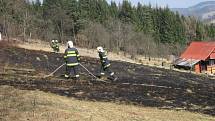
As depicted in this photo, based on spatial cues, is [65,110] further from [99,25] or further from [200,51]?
[99,25]

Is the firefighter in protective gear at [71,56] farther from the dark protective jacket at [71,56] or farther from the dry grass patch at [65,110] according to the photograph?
the dry grass patch at [65,110]

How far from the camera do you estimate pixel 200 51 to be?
66.2 meters

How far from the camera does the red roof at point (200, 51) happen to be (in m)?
64.4

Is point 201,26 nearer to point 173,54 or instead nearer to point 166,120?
point 173,54

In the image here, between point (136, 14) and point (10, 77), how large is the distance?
353 ft

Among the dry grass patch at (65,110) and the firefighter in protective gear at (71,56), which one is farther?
the firefighter in protective gear at (71,56)

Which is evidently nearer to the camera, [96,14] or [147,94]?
[147,94]

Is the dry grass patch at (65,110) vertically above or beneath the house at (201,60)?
above

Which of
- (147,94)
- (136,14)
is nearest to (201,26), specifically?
(136,14)

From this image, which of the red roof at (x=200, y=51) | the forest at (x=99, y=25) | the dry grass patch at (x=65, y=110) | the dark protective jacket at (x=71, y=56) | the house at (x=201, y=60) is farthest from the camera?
the forest at (x=99, y=25)

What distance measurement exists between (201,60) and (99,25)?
148 feet

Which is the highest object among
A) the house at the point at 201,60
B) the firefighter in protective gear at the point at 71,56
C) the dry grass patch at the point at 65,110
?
the firefighter in protective gear at the point at 71,56

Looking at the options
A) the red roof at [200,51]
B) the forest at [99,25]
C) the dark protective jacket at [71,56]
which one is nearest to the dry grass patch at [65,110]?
the dark protective jacket at [71,56]

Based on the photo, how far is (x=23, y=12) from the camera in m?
87.1
